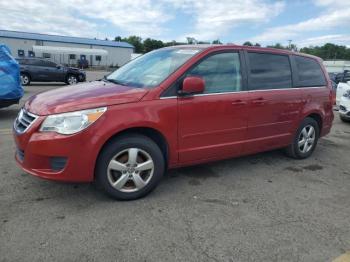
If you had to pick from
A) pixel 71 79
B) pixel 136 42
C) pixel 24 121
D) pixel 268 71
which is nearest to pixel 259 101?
pixel 268 71

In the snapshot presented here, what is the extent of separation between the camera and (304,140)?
5.75m

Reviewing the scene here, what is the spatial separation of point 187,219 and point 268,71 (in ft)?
8.75

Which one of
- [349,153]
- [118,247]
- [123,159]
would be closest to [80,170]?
[123,159]

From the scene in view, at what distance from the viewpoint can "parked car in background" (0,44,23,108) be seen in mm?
7973

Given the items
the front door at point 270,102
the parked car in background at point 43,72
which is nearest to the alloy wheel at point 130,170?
the front door at point 270,102

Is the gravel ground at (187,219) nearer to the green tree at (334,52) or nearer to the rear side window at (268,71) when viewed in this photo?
the rear side window at (268,71)

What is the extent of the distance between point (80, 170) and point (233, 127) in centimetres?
206

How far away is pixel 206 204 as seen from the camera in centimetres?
384

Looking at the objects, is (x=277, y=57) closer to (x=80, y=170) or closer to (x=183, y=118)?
(x=183, y=118)

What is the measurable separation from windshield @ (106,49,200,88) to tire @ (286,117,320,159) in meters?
2.43

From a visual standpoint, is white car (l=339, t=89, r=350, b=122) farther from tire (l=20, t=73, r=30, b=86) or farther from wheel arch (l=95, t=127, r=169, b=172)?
tire (l=20, t=73, r=30, b=86)

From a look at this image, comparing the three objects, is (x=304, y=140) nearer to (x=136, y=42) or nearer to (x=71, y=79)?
(x=71, y=79)

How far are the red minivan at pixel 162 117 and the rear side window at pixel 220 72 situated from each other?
0.04ft

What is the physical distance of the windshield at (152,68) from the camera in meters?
4.11
